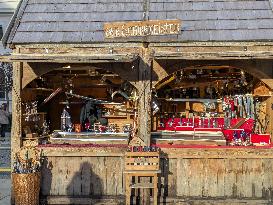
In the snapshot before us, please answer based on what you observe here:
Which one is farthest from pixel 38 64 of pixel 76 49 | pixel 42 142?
→ pixel 42 142

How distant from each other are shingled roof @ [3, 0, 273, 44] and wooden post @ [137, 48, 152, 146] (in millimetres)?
461

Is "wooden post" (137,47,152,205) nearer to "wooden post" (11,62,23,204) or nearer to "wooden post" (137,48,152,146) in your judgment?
"wooden post" (137,48,152,146)

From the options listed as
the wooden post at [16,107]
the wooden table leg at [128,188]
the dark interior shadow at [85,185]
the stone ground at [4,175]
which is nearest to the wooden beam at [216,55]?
the wooden table leg at [128,188]

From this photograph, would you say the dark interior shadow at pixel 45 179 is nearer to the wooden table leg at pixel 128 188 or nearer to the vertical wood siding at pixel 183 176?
the vertical wood siding at pixel 183 176

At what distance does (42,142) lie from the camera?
10.5 meters

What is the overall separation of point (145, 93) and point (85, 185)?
2.20m

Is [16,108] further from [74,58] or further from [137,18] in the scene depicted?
[137,18]

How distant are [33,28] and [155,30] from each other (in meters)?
2.59

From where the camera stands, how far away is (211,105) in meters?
12.4

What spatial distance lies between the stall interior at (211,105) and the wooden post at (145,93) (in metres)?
0.89

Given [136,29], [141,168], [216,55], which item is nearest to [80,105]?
[136,29]

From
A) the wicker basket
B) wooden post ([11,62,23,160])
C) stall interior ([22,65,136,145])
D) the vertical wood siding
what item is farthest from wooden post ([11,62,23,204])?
the vertical wood siding

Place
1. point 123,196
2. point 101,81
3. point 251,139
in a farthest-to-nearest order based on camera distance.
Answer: point 101,81 → point 251,139 → point 123,196

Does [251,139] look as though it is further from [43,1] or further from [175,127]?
[43,1]
